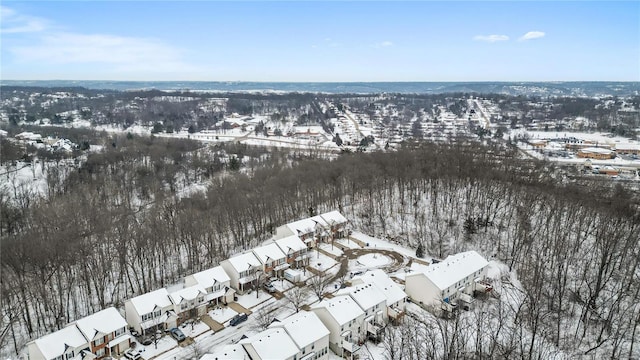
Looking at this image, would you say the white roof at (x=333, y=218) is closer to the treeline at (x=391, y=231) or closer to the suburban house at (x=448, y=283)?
the treeline at (x=391, y=231)

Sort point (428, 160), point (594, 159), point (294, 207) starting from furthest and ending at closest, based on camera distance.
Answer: point (594, 159) < point (428, 160) < point (294, 207)

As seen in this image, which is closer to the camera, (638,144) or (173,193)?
(173,193)

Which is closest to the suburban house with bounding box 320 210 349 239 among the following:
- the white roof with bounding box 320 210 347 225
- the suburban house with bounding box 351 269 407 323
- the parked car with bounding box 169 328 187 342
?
the white roof with bounding box 320 210 347 225

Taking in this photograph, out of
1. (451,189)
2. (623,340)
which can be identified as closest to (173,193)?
(451,189)

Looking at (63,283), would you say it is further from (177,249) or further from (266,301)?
(266,301)

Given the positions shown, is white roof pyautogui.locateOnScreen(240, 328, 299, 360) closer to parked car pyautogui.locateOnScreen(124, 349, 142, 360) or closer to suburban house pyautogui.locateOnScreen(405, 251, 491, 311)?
parked car pyautogui.locateOnScreen(124, 349, 142, 360)
